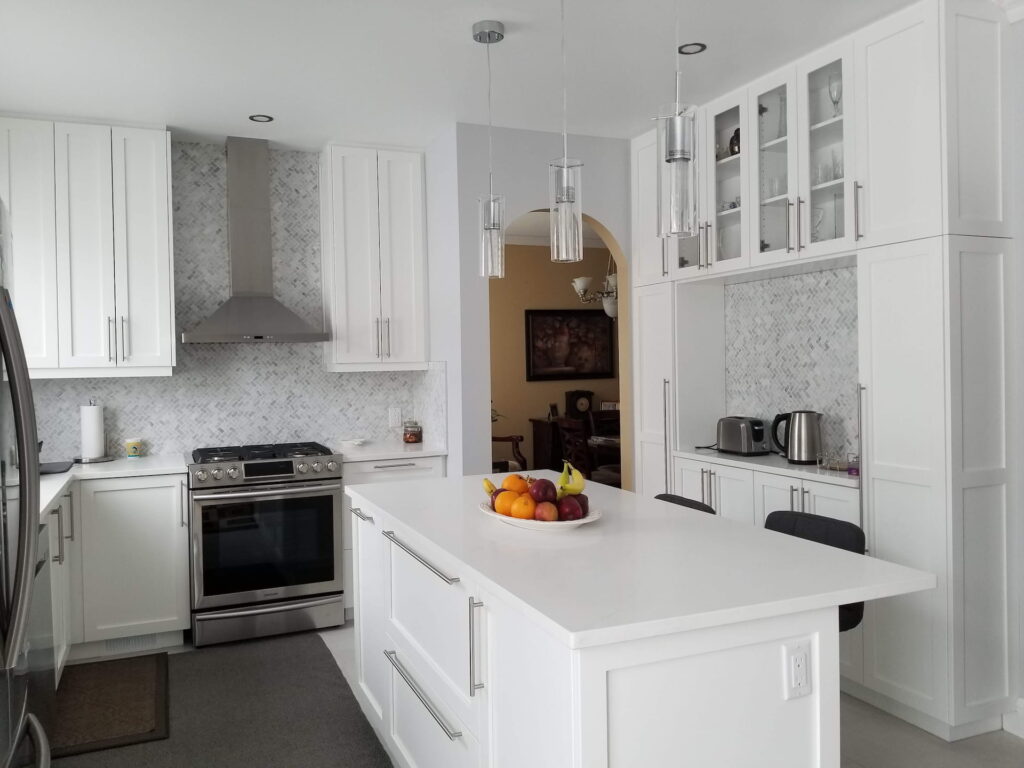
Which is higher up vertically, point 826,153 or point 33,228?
point 826,153

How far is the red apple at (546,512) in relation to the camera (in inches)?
90.9

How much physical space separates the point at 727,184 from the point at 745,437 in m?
1.26

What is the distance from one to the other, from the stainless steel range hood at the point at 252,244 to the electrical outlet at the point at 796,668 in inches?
129

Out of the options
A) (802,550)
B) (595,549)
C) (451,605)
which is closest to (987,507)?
(802,550)

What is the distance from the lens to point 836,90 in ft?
11.0

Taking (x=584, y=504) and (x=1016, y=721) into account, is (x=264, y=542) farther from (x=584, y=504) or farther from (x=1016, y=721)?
(x=1016, y=721)

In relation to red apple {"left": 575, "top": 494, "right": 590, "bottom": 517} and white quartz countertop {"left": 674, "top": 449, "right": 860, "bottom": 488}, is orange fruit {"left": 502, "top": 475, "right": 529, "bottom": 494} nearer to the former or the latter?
red apple {"left": 575, "top": 494, "right": 590, "bottom": 517}

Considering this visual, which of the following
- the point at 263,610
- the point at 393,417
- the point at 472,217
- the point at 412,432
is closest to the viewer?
the point at 263,610

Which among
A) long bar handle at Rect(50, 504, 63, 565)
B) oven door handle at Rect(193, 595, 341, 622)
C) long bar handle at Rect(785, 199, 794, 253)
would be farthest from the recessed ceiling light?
long bar handle at Rect(50, 504, 63, 565)

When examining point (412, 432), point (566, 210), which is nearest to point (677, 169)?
point (566, 210)

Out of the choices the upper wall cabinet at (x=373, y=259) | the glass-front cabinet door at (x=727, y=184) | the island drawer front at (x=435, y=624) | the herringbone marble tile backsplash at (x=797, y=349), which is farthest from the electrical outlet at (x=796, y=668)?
the upper wall cabinet at (x=373, y=259)

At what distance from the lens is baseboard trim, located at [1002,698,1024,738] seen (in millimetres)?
3010

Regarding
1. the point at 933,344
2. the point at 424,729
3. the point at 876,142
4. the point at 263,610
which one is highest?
the point at 876,142

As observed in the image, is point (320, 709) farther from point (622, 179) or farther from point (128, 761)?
point (622, 179)
